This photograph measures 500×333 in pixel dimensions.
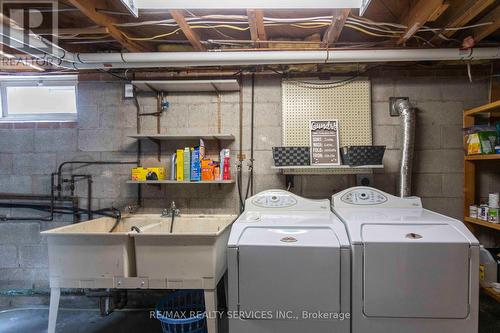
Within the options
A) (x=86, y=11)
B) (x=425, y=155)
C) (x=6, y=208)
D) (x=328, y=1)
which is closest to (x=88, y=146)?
(x=6, y=208)

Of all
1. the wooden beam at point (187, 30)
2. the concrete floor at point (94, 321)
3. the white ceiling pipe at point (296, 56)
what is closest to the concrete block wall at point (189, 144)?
the concrete floor at point (94, 321)

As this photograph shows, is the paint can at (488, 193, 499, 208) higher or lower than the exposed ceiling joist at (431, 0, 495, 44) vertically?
lower

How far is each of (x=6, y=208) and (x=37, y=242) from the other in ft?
1.47

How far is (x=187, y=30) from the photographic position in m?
1.98

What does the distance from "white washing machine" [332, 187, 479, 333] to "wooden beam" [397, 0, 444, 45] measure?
4.29 feet

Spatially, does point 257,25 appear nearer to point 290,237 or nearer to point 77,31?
point 77,31

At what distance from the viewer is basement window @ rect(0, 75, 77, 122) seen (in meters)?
2.84

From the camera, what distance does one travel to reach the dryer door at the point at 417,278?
5.33 feet

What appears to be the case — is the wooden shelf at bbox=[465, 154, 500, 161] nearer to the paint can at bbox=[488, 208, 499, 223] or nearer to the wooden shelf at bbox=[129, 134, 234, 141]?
the paint can at bbox=[488, 208, 499, 223]

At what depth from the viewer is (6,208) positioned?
108 inches

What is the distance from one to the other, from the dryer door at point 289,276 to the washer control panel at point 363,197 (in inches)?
26.1

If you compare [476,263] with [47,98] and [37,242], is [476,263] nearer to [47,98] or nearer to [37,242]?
[37,242]

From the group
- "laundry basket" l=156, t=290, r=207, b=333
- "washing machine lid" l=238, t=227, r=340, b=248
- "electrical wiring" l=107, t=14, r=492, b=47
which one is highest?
"electrical wiring" l=107, t=14, r=492, b=47

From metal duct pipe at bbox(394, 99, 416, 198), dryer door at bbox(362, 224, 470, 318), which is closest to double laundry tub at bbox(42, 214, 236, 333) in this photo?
dryer door at bbox(362, 224, 470, 318)
